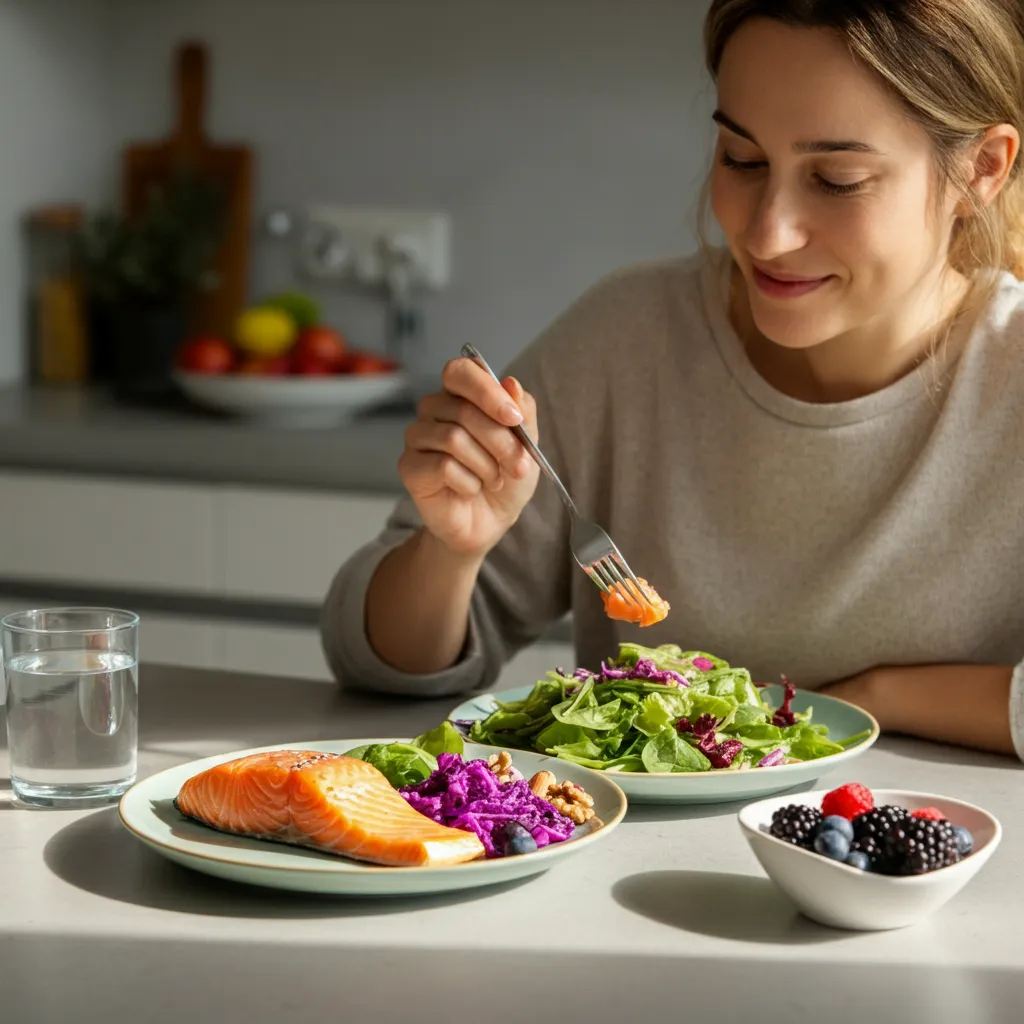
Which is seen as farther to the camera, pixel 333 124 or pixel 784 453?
pixel 333 124

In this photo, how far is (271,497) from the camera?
2.59 m

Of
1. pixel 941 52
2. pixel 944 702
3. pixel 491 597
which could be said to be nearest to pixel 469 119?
pixel 491 597

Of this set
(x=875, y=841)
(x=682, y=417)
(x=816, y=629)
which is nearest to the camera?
(x=875, y=841)

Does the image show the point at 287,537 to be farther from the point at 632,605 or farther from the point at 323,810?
the point at 323,810

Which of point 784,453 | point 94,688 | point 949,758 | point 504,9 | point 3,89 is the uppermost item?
point 504,9

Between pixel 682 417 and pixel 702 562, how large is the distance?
0.16 metres

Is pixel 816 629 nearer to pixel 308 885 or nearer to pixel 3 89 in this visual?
pixel 308 885

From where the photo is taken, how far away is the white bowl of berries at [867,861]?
2.79 ft

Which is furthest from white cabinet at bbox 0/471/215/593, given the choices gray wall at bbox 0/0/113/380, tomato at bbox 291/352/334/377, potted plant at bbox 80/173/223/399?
gray wall at bbox 0/0/113/380

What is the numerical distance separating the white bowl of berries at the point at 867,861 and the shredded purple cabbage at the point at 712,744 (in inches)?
7.0

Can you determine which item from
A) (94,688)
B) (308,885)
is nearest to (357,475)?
(94,688)

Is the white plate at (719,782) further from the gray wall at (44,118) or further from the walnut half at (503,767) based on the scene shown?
the gray wall at (44,118)

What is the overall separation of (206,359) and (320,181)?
0.62 meters

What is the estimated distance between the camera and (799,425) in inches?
62.1
